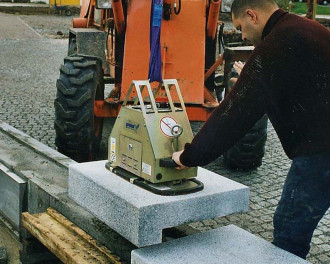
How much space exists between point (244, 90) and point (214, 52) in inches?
164

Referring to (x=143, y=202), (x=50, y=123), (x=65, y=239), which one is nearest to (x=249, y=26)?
(x=143, y=202)

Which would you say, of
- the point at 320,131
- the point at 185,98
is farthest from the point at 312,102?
the point at 185,98

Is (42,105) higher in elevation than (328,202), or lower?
lower

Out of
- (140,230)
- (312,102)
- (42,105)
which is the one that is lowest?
(42,105)

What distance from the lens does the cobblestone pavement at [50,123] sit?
535 cm

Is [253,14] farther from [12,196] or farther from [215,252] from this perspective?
[12,196]

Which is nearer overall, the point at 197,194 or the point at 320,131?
the point at 320,131

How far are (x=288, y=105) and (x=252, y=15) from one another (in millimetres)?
509

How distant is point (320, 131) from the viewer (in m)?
3.35

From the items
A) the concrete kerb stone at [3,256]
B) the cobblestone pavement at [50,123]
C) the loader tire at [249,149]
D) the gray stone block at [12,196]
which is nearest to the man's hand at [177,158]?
the cobblestone pavement at [50,123]

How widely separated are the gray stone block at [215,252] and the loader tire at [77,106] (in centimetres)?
316

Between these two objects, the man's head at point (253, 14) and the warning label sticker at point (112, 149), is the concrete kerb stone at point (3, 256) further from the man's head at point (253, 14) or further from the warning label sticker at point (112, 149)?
the man's head at point (253, 14)

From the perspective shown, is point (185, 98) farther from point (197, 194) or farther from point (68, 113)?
point (197, 194)

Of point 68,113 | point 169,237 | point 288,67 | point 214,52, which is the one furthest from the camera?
point 214,52
